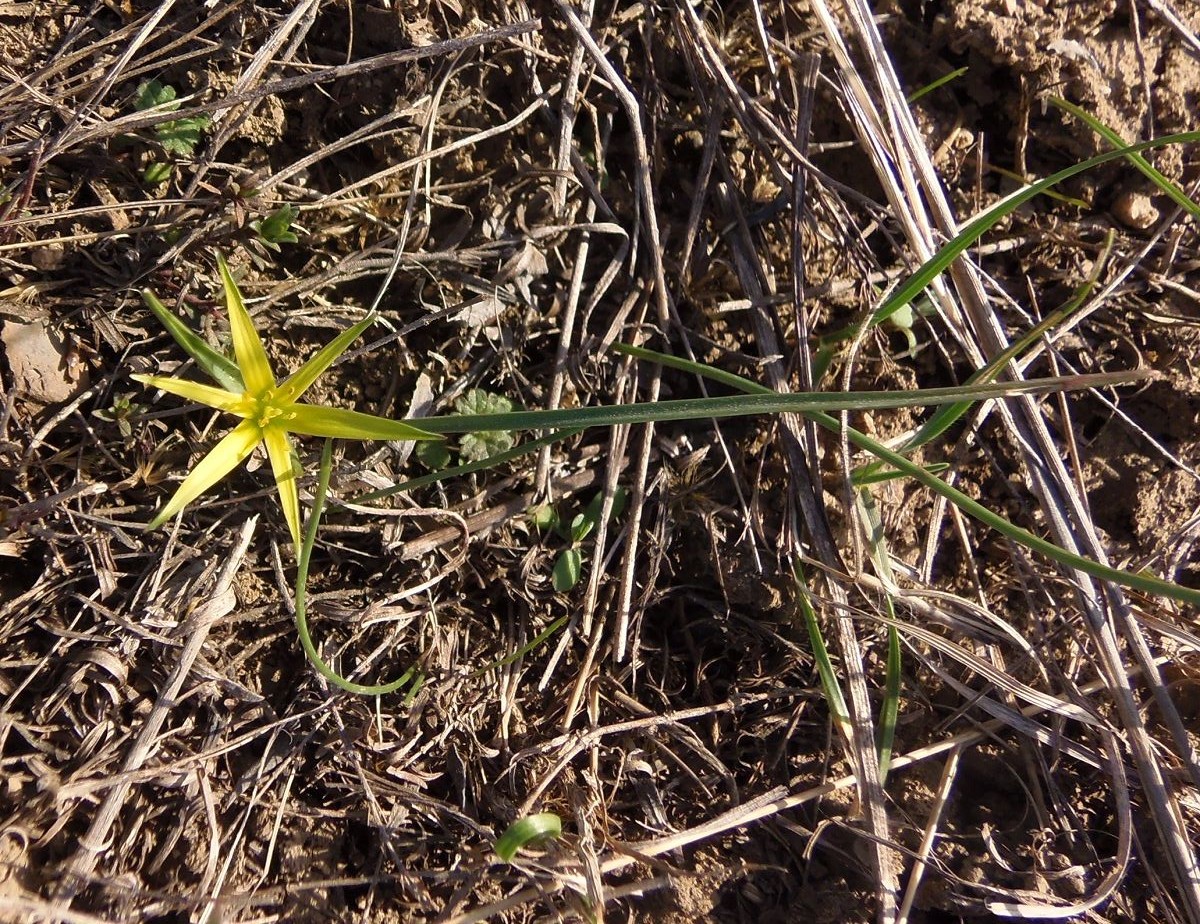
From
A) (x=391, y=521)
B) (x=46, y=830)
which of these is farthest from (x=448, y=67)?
(x=46, y=830)

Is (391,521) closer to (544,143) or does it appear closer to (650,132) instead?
(544,143)

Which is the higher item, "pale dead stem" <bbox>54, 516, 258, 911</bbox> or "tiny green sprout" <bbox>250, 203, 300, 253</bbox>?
"tiny green sprout" <bbox>250, 203, 300, 253</bbox>

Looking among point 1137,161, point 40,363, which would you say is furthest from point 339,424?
point 1137,161

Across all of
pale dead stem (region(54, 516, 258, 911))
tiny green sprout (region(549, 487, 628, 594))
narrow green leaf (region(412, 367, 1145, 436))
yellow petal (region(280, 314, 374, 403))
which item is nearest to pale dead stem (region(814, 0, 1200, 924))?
narrow green leaf (region(412, 367, 1145, 436))

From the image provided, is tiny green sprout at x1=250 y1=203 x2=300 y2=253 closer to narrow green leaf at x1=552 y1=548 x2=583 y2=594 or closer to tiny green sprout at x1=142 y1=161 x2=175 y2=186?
tiny green sprout at x1=142 y1=161 x2=175 y2=186

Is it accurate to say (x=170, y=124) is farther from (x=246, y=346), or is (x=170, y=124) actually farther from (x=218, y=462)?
(x=218, y=462)

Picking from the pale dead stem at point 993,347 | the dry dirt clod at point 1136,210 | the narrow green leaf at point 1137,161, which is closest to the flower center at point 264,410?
the pale dead stem at point 993,347

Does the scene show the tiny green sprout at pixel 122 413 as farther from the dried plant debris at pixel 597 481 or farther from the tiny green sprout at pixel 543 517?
the tiny green sprout at pixel 543 517
